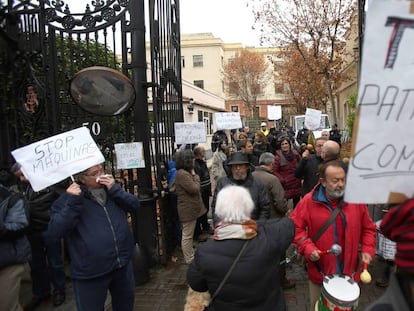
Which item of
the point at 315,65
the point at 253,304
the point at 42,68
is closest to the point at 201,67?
the point at 315,65

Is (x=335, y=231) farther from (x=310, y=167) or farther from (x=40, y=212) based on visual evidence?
(x=310, y=167)

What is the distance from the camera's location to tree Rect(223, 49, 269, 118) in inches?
1732

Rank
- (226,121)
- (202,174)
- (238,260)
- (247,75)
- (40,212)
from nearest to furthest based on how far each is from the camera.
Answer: (238,260)
(40,212)
(202,174)
(226,121)
(247,75)

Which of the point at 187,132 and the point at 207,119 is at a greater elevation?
the point at 207,119

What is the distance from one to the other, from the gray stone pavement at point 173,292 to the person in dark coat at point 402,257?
3.33 m

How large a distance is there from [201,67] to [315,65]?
81.8 feet

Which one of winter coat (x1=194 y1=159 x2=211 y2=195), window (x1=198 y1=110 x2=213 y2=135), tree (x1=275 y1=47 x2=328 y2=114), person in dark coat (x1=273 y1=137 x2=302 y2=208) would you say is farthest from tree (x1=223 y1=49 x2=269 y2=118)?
person in dark coat (x1=273 y1=137 x2=302 y2=208)

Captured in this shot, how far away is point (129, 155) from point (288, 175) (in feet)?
9.81

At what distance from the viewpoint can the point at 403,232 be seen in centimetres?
115

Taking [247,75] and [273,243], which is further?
[247,75]

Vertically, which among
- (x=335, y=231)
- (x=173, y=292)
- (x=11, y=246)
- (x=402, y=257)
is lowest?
(x=173, y=292)

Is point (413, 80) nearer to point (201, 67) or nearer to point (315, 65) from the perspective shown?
point (315, 65)

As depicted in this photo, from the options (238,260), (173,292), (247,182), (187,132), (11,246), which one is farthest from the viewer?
(187,132)

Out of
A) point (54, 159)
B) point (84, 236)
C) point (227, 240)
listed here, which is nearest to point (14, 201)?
point (54, 159)
